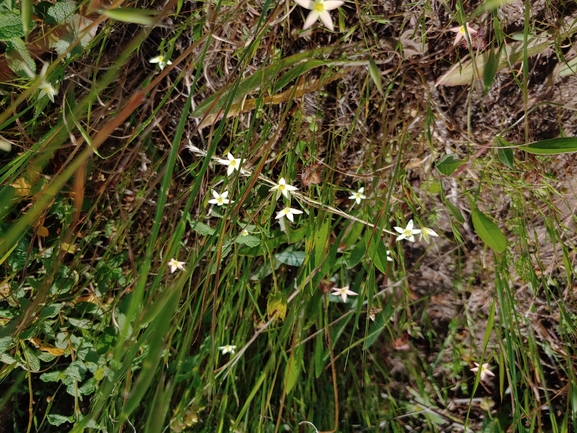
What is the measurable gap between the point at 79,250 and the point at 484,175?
112cm

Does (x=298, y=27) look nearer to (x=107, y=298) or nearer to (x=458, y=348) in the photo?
(x=107, y=298)

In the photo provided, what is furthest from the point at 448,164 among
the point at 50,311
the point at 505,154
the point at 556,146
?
the point at 50,311

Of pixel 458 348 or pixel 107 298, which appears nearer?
pixel 107 298

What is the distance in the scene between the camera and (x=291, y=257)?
56.2 inches

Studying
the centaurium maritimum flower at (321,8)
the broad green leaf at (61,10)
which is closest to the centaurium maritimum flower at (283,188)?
the centaurium maritimum flower at (321,8)

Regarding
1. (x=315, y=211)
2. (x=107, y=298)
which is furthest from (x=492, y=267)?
(x=107, y=298)

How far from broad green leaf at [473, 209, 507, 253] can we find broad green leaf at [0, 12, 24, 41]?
116 centimetres

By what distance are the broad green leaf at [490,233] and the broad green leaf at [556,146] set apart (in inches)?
8.6

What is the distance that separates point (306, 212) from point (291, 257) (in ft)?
0.56

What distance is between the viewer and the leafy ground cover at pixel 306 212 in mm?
1288

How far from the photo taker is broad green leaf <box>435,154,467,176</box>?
A: 1270 millimetres

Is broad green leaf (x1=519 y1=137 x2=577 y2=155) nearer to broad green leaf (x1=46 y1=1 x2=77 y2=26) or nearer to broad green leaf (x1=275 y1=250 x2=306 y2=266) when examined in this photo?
broad green leaf (x1=275 y1=250 x2=306 y2=266)

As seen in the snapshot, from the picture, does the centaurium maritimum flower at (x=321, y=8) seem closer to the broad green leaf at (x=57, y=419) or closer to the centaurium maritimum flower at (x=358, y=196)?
the centaurium maritimum flower at (x=358, y=196)

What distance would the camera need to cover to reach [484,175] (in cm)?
139
